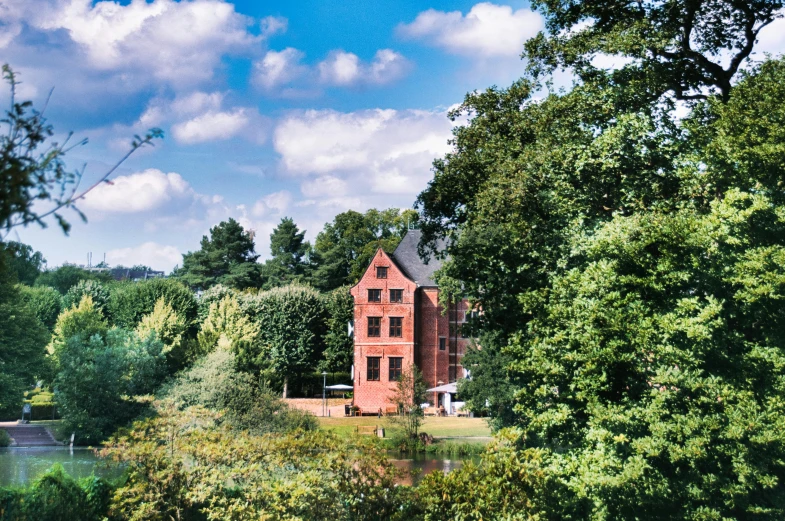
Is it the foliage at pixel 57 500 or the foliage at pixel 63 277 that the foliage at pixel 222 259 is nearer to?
A: the foliage at pixel 63 277

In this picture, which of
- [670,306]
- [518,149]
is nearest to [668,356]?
[670,306]

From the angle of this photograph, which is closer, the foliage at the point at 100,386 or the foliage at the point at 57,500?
the foliage at the point at 57,500

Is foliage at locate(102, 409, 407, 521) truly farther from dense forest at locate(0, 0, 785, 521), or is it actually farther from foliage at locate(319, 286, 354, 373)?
foliage at locate(319, 286, 354, 373)

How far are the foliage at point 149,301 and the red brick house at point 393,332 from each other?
42.5 ft

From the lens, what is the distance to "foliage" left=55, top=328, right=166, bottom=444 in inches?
1247

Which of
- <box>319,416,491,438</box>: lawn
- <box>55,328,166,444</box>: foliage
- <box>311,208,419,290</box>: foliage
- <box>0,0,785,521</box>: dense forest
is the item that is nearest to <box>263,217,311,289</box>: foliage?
<box>311,208,419,290</box>: foliage

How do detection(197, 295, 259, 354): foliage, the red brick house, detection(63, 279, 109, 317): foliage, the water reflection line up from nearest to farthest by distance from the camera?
the water reflection, detection(197, 295, 259, 354): foliage, the red brick house, detection(63, 279, 109, 317): foliage

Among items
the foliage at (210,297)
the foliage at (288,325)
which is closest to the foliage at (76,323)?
the foliage at (210,297)

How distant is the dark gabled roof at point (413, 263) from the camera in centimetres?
5025

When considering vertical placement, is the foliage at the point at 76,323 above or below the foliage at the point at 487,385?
above

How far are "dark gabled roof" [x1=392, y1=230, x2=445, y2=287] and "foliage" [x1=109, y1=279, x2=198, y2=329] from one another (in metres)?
15.6

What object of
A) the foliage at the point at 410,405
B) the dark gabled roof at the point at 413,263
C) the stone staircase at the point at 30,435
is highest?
the dark gabled roof at the point at 413,263

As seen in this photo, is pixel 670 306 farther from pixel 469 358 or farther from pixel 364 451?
pixel 469 358

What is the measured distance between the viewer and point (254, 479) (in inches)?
508
